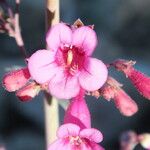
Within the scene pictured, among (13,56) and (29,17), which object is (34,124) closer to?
(13,56)

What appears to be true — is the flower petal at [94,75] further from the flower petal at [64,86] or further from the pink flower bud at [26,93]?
the pink flower bud at [26,93]

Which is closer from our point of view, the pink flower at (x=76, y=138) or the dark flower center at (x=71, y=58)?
the pink flower at (x=76, y=138)

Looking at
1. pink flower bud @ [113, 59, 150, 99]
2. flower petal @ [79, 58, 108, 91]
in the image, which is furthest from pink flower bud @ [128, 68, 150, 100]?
flower petal @ [79, 58, 108, 91]

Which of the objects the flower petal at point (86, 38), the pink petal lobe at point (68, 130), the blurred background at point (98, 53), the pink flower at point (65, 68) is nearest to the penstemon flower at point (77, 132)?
the pink petal lobe at point (68, 130)

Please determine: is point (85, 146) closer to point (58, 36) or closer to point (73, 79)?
point (73, 79)

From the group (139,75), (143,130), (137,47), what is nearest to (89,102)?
(143,130)

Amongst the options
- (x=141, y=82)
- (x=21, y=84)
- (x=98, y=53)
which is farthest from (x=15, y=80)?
(x=98, y=53)
